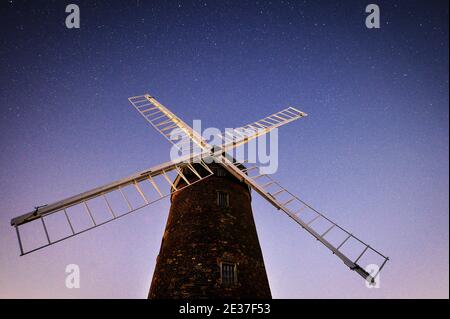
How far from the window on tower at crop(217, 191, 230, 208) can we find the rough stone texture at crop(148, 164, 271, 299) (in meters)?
0.14

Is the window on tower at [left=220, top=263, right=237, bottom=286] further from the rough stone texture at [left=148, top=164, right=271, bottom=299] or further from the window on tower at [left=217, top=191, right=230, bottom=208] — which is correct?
the window on tower at [left=217, top=191, right=230, bottom=208]

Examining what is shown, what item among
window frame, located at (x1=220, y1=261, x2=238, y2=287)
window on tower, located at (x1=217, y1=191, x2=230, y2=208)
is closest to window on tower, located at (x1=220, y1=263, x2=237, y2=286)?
window frame, located at (x1=220, y1=261, x2=238, y2=287)

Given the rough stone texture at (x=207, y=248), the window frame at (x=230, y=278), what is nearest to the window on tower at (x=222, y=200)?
the rough stone texture at (x=207, y=248)

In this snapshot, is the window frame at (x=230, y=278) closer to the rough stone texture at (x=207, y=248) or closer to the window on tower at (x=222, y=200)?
the rough stone texture at (x=207, y=248)

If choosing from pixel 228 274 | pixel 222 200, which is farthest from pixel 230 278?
pixel 222 200

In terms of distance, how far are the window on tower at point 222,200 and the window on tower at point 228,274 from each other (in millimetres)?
2384

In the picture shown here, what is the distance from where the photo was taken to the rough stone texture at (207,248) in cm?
947

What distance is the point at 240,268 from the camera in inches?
397

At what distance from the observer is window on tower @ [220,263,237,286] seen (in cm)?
959

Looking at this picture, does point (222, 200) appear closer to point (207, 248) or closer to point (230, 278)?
point (207, 248)

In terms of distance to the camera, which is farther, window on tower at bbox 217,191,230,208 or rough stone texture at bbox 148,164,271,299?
window on tower at bbox 217,191,230,208
